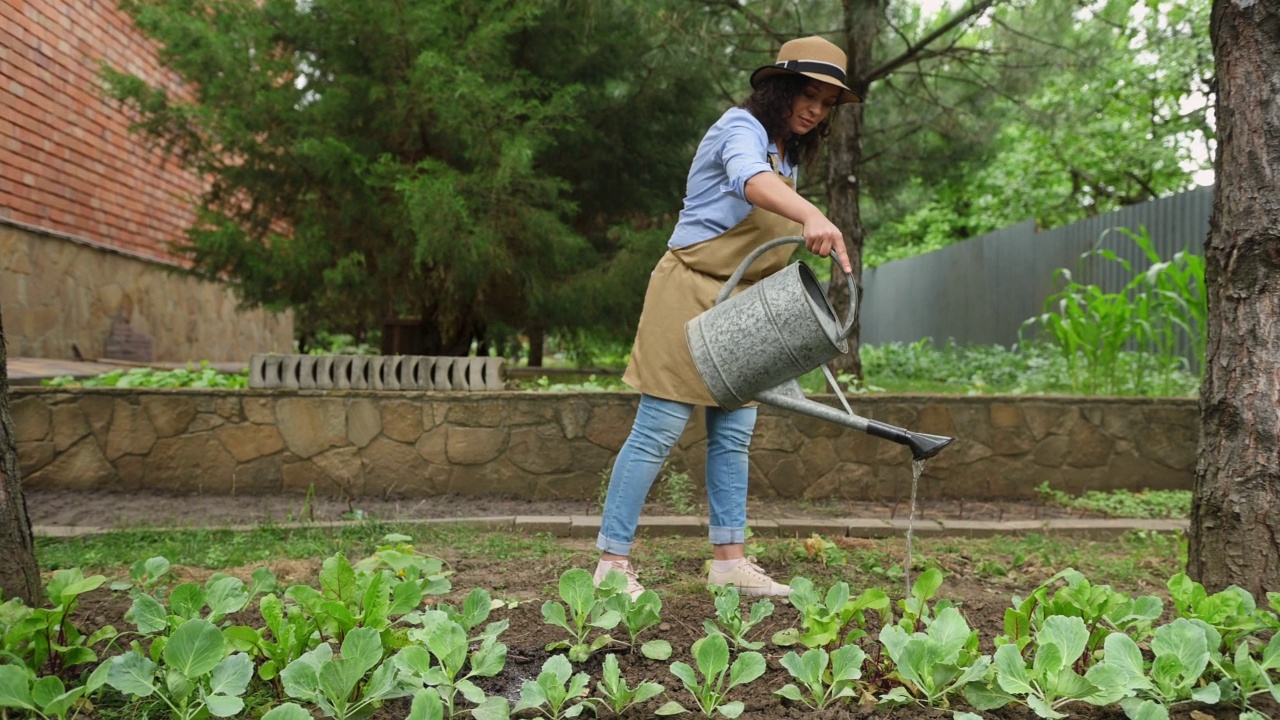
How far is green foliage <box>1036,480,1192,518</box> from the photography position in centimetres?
419

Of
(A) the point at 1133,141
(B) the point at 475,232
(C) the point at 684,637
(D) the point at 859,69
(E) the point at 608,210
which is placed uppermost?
(A) the point at 1133,141

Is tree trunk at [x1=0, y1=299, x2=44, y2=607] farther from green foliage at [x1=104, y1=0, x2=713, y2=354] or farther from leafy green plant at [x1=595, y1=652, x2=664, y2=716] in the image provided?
green foliage at [x1=104, y1=0, x2=713, y2=354]

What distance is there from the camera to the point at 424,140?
6004 mm

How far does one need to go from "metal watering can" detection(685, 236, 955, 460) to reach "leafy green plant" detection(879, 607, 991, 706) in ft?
1.26

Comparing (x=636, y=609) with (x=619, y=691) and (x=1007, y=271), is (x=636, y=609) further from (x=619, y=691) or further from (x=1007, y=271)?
(x=1007, y=271)

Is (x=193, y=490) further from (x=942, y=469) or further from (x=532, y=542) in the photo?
(x=942, y=469)

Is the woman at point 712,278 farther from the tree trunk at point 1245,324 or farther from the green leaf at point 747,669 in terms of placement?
the tree trunk at point 1245,324

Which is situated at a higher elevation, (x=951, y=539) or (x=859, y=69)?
(x=859, y=69)

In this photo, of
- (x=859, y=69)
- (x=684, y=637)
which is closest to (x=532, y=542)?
(x=684, y=637)

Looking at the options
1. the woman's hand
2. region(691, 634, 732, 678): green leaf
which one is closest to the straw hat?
the woman's hand

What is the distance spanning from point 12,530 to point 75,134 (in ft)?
20.3

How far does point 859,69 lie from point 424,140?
2905mm

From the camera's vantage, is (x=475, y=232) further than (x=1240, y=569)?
Yes

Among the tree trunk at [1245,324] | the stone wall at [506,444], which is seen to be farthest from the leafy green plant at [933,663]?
the stone wall at [506,444]
